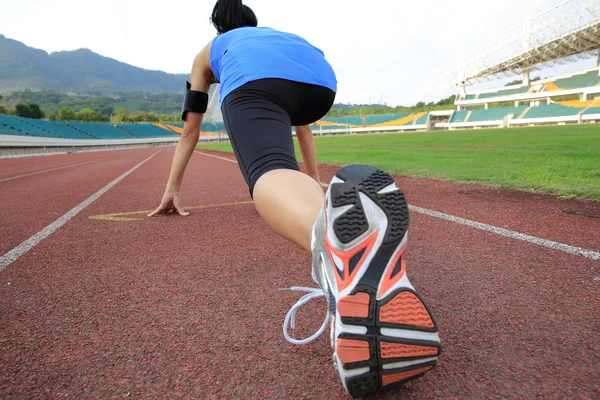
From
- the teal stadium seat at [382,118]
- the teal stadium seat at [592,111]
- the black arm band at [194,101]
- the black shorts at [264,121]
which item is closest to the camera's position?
the black shorts at [264,121]

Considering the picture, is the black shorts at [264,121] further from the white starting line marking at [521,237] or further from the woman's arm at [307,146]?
the white starting line marking at [521,237]

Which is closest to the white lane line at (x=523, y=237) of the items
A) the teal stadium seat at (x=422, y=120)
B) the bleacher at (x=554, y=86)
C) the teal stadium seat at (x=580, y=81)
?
the bleacher at (x=554, y=86)

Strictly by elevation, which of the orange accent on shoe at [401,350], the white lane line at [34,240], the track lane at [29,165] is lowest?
the track lane at [29,165]

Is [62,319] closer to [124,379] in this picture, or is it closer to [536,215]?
[124,379]

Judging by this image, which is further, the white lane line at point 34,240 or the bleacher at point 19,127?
the bleacher at point 19,127

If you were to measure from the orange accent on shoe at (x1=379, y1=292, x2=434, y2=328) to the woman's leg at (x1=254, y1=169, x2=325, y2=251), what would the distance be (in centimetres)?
33

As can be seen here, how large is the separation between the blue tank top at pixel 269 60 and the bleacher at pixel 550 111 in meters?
54.4

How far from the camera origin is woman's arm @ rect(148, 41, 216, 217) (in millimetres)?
2336

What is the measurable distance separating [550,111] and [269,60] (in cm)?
5657

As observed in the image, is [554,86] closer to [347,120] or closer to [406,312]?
[347,120]

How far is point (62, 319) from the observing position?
1.49m

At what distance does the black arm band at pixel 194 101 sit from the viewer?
2.61 meters

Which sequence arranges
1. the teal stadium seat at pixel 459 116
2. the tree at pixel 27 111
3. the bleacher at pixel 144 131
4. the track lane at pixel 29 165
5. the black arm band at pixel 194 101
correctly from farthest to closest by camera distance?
1. the bleacher at pixel 144 131
2. the tree at pixel 27 111
3. the teal stadium seat at pixel 459 116
4. the track lane at pixel 29 165
5. the black arm band at pixel 194 101

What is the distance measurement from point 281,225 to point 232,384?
0.50 m
